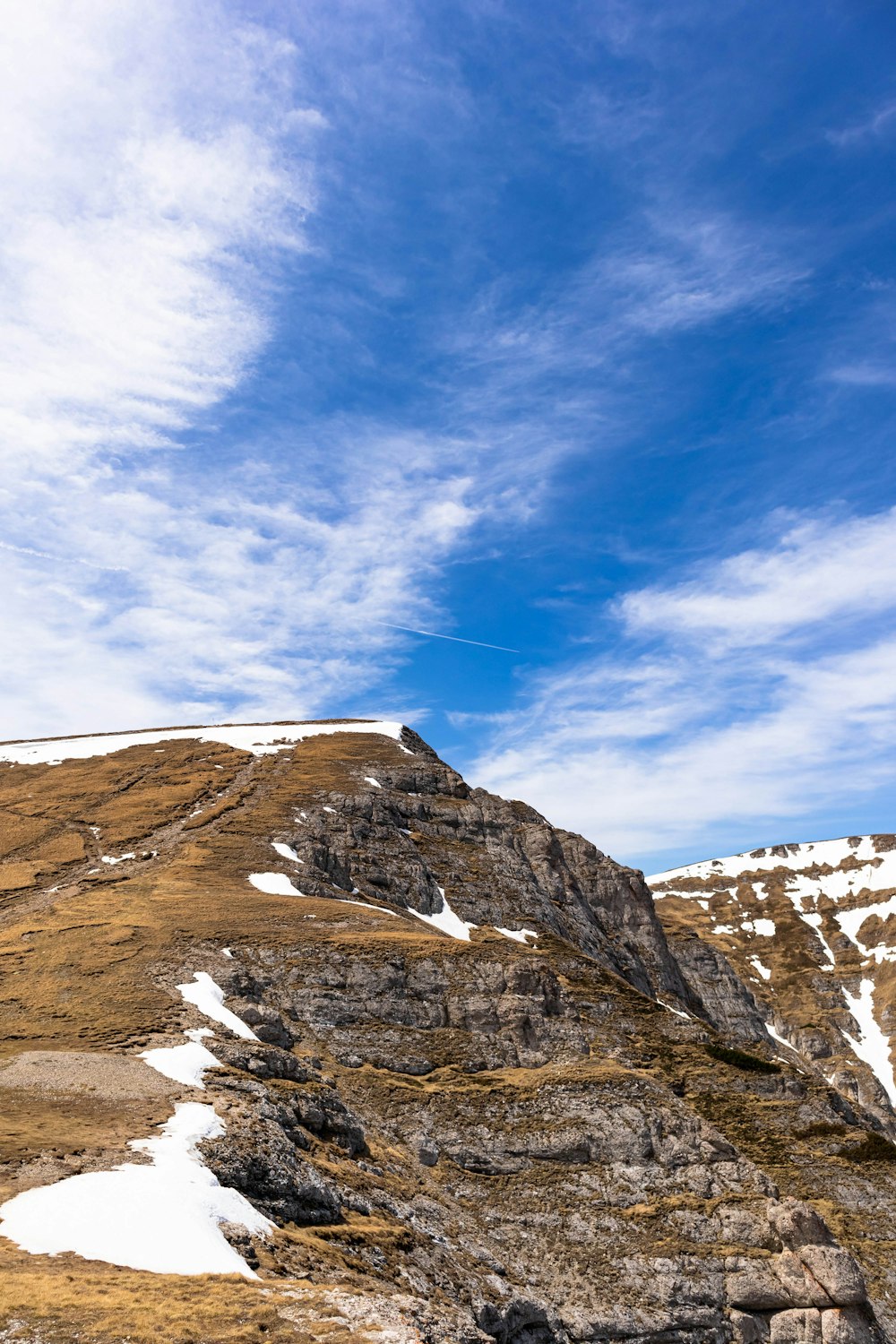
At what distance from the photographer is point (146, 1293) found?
1875 cm

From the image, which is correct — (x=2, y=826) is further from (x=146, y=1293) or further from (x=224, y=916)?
(x=146, y=1293)

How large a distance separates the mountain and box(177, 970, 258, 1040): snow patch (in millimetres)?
280

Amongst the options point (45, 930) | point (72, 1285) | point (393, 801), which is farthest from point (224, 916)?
point (72, 1285)

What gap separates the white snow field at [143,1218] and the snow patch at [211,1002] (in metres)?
19.5

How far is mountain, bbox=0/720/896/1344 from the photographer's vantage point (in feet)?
74.4

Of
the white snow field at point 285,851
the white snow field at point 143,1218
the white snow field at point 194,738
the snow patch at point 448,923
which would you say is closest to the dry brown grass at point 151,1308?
the white snow field at point 143,1218

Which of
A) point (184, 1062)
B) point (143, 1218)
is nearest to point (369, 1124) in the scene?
point (184, 1062)

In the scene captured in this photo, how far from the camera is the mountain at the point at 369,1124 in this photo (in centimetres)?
2267

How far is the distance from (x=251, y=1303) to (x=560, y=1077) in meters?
39.8

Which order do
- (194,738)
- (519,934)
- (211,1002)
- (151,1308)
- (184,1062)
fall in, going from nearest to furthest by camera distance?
(151,1308), (184,1062), (211,1002), (519,934), (194,738)

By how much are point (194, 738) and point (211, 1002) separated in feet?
307

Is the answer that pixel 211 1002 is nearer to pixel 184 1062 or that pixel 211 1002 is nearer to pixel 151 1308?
pixel 184 1062

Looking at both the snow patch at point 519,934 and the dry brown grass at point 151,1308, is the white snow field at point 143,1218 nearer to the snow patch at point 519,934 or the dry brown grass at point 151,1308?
the dry brown grass at point 151,1308

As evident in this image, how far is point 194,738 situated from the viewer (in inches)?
5482
